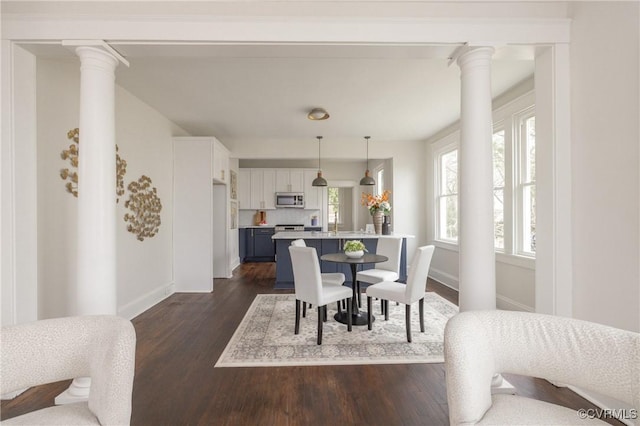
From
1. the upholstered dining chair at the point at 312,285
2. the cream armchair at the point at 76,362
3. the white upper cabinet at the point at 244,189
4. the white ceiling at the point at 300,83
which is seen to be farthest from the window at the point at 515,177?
the white upper cabinet at the point at 244,189

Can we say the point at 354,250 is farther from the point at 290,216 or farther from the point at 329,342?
the point at 290,216

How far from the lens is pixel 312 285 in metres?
2.86

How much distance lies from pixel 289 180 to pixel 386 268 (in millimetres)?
4462

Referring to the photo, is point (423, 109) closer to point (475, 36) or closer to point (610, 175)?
point (475, 36)

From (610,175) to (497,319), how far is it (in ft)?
4.06

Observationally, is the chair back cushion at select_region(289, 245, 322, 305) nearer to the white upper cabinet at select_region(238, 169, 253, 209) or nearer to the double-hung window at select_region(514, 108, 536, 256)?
the double-hung window at select_region(514, 108, 536, 256)

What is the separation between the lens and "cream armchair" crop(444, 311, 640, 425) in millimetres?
1161

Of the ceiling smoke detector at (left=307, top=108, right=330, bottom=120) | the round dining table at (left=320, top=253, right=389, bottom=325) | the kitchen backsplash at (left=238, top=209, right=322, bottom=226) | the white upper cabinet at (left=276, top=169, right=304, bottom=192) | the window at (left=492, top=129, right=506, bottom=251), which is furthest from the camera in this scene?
the kitchen backsplash at (left=238, top=209, right=322, bottom=226)

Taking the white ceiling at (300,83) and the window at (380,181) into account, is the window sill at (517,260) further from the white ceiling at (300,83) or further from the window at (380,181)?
the window at (380,181)

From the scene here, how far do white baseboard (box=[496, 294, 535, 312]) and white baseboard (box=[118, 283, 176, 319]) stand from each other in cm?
441

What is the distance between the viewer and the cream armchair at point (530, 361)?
3.81 feet

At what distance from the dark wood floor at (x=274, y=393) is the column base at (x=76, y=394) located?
0.14 meters

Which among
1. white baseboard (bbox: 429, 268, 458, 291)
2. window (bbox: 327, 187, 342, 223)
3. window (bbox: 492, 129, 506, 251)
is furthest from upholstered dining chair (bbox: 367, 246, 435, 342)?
window (bbox: 327, 187, 342, 223)

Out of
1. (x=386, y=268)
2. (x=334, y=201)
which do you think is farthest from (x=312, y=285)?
(x=334, y=201)
